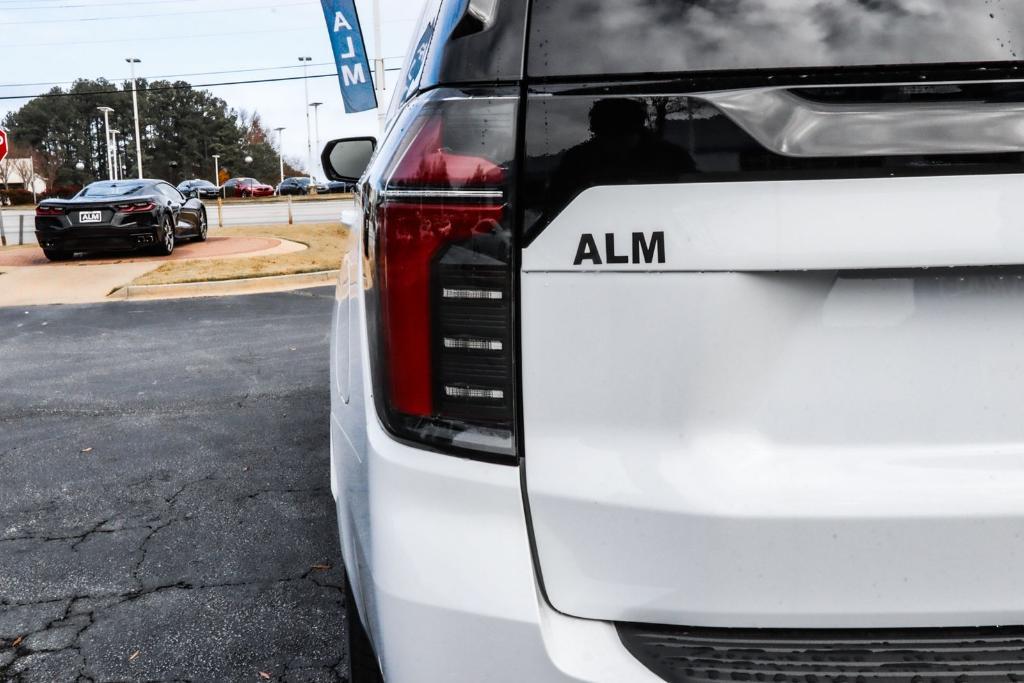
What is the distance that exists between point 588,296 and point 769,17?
1.53 ft

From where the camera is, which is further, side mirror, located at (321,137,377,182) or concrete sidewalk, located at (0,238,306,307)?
concrete sidewalk, located at (0,238,306,307)

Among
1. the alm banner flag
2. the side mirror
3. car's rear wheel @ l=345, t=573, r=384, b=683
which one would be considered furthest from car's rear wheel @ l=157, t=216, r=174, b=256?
car's rear wheel @ l=345, t=573, r=384, b=683

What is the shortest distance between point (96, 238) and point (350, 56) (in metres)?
6.15

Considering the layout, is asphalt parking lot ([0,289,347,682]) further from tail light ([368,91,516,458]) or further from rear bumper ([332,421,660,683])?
tail light ([368,91,516,458])

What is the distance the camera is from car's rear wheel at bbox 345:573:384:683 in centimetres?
169

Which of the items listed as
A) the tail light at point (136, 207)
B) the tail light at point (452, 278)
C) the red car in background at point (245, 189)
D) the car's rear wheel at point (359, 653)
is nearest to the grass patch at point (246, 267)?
the tail light at point (136, 207)

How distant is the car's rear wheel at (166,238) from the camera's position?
52.3 feet

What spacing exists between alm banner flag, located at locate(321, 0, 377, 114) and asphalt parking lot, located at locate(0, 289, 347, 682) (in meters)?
Result: 11.6

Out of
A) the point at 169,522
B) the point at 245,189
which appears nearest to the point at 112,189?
the point at 169,522

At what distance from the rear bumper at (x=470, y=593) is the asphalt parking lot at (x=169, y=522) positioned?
52.4 inches

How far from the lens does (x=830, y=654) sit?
4.25 feet

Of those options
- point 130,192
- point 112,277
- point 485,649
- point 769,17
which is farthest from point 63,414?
point 130,192

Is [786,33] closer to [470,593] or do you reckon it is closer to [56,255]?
[470,593]

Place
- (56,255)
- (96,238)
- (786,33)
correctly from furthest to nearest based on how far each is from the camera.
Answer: (56,255), (96,238), (786,33)
